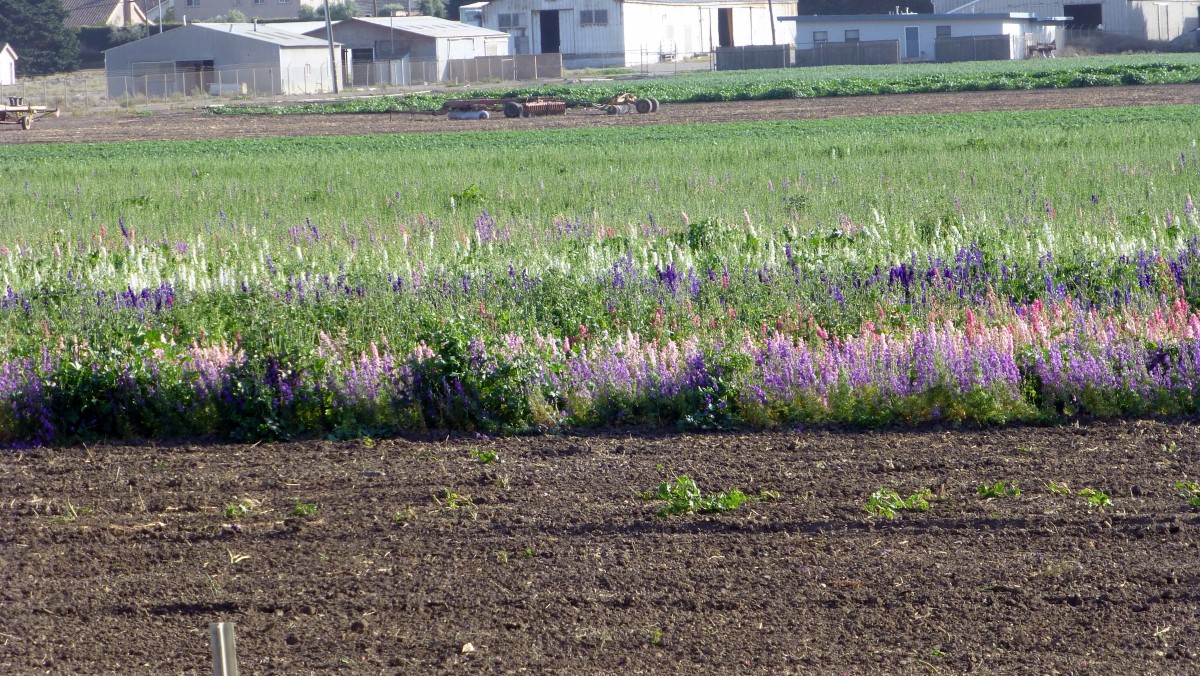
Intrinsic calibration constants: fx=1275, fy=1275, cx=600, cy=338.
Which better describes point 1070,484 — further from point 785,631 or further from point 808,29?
point 808,29

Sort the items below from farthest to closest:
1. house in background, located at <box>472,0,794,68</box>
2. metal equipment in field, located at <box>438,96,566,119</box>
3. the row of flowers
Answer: house in background, located at <box>472,0,794,68</box> < metal equipment in field, located at <box>438,96,566,119</box> < the row of flowers

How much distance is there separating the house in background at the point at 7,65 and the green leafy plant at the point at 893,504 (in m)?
84.9

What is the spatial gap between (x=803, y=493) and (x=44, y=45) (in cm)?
9328

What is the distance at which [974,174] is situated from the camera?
19734 mm

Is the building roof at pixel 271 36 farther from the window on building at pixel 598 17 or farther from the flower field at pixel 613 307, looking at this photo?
the flower field at pixel 613 307

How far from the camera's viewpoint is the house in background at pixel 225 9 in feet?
390

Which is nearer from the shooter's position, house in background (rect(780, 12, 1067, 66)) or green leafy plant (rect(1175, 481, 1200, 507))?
green leafy plant (rect(1175, 481, 1200, 507))

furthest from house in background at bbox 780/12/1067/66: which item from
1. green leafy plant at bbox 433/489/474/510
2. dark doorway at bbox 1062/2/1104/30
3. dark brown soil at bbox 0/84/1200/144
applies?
green leafy plant at bbox 433/489/474/510

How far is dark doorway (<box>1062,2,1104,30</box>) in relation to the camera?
84500 millimetres

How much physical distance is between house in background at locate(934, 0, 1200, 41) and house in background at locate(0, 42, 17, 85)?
199 feet

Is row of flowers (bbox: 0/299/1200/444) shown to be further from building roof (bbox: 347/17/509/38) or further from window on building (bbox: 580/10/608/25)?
window on building (bbox: 580/10/608/25)

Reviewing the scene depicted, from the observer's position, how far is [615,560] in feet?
17.9

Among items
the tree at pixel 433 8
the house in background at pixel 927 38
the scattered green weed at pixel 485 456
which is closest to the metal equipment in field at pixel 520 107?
the house in background at pixel 927 38

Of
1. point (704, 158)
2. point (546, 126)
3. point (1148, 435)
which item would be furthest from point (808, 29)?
point (1148, 435)
